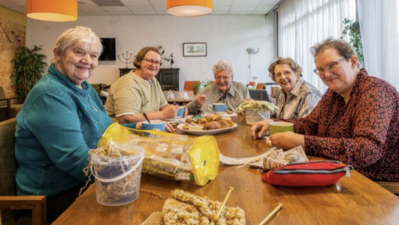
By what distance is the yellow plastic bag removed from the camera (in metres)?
0.80

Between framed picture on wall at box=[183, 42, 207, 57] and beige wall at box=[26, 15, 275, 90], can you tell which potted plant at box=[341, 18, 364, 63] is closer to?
beige wall at box=[26, 15, 275, 90]

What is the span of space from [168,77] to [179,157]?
24.5 ft

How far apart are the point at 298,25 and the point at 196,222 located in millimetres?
6681

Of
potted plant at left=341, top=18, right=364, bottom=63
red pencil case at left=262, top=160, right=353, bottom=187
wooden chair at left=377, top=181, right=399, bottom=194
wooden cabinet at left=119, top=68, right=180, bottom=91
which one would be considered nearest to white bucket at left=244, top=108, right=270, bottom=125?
wooden chair at left=377, top=181, right=399, bottom=194

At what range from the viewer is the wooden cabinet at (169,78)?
26.8 ft

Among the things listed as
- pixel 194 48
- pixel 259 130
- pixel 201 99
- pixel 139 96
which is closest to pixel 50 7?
pixel 139 96

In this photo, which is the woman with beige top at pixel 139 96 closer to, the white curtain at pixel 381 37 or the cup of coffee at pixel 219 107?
the cup of coffee at pixel 219 107

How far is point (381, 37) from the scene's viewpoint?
135 inches

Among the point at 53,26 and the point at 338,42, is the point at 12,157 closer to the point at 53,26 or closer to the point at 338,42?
the point at 338,42

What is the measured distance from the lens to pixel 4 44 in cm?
750

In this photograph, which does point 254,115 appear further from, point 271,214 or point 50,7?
point 50,7

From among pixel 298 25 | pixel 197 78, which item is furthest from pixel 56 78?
pixel 197 78

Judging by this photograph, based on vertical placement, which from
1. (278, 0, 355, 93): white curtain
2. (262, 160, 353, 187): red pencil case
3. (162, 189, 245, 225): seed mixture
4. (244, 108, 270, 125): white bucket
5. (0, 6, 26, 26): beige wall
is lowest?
(162, 189, 245, 225): seed mixture

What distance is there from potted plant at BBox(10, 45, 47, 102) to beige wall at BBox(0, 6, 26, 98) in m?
0.12
